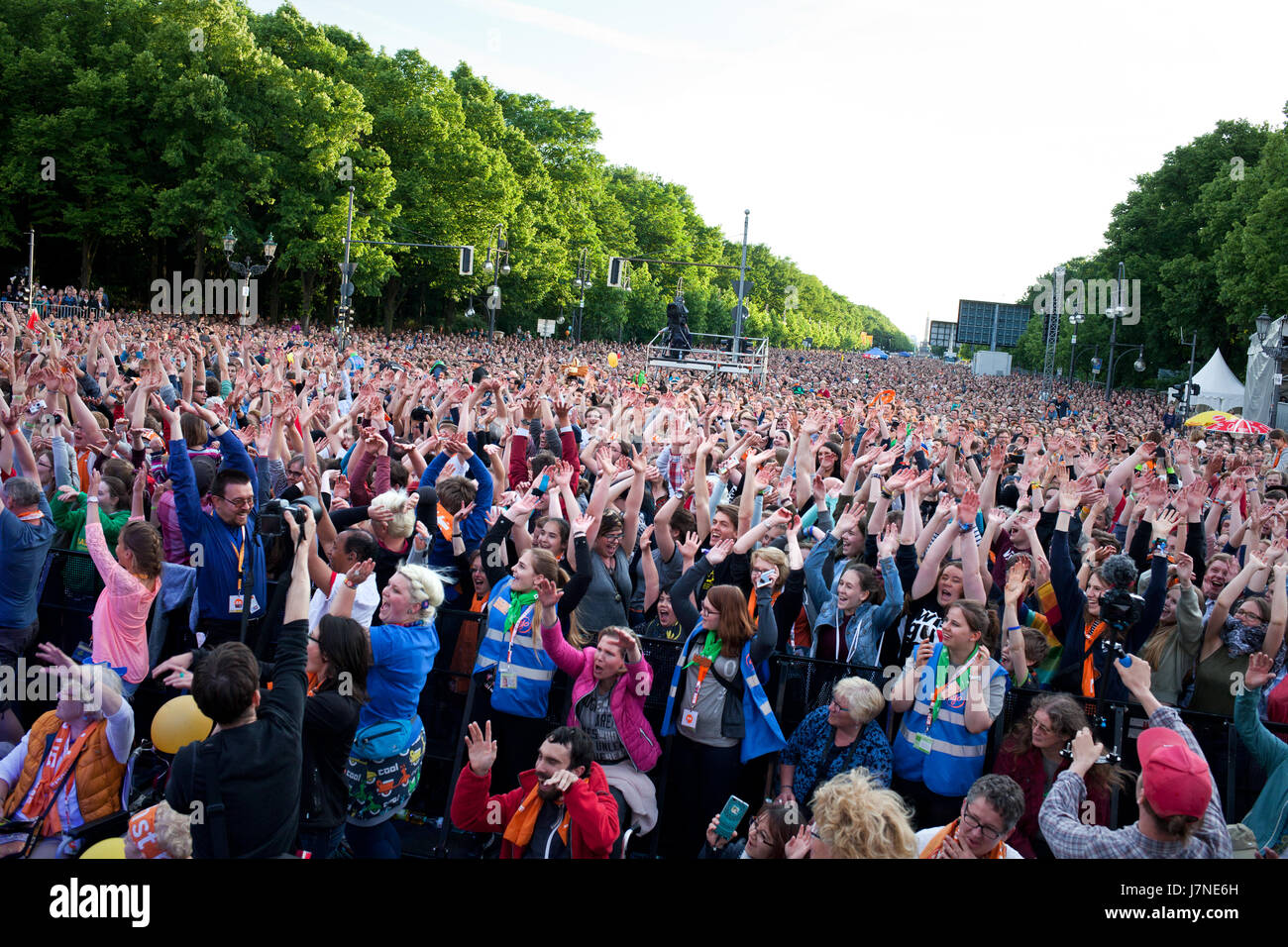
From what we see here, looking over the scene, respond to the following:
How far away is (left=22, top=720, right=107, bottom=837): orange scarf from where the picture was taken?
410cm

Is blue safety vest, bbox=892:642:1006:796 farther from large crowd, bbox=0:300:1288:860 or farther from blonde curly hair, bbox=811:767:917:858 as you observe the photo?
blonde curly hair, bbox=811:767:917:858

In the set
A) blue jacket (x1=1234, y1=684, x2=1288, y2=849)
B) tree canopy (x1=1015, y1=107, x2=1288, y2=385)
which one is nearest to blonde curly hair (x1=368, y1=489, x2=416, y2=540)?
blue jacket (x1=1234, y1=684, x2=1288, y2=849)

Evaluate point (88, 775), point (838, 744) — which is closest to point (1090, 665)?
point (838, 744)

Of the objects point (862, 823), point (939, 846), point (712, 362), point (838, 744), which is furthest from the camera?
point (712, 362)

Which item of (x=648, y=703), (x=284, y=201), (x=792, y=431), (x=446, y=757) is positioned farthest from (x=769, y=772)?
(x=284, y=201)

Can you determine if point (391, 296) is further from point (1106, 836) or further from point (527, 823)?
point (1106, 836)

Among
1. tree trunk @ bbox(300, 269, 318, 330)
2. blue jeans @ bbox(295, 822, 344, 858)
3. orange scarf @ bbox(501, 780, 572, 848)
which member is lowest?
blue jeans @ bbox(295, 822, 344, 858)

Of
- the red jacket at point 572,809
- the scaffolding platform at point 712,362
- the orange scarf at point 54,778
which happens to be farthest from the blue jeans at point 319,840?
the scaffolding platform at point 712,362

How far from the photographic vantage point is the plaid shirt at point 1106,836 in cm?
325

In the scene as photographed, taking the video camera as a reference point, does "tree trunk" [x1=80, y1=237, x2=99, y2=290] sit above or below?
above

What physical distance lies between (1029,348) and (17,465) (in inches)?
3990

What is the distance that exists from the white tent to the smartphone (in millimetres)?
42986

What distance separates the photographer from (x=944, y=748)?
15.0ft

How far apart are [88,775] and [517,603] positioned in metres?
2.00
